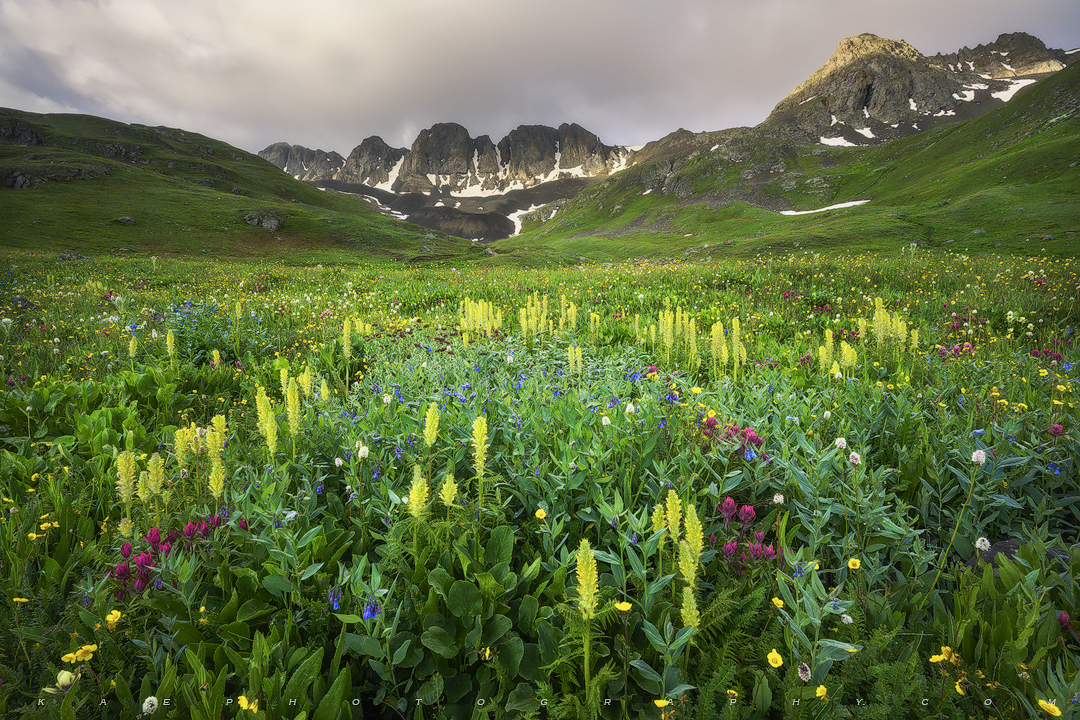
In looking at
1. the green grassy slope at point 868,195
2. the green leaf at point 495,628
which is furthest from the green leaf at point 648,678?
the green grassy slope at point 868,195

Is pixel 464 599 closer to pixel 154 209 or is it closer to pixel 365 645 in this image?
pixel 365 645

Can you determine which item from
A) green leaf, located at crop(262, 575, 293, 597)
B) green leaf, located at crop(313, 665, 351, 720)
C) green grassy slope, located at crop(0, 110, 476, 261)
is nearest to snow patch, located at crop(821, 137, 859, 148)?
green grassy slope, located at crop(0, 110, 476, 261)

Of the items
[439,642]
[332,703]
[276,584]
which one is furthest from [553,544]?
[276,584]

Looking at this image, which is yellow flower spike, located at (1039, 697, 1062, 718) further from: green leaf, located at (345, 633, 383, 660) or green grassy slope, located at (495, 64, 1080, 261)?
green grassy slope, located at (495, 64, 1080, 261)

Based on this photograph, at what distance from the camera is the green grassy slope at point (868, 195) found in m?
36.3

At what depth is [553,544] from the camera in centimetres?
235

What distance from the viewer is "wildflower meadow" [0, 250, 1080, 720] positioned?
162 cm

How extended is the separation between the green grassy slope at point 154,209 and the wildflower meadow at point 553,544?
→ 2046 inches

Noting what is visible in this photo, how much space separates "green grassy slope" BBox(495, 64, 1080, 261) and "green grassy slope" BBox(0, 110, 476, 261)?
2764cm

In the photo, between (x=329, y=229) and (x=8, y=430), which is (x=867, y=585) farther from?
(x=329, y=229)

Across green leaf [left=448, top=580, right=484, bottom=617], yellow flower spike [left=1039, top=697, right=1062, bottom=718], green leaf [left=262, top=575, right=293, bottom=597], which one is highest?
green leaf [left=262, top=575, right=293, bottom=597]

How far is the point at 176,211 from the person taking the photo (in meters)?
67.9

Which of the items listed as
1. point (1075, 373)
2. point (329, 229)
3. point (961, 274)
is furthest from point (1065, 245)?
point (329, 229)

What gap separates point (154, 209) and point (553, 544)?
93.5 m
